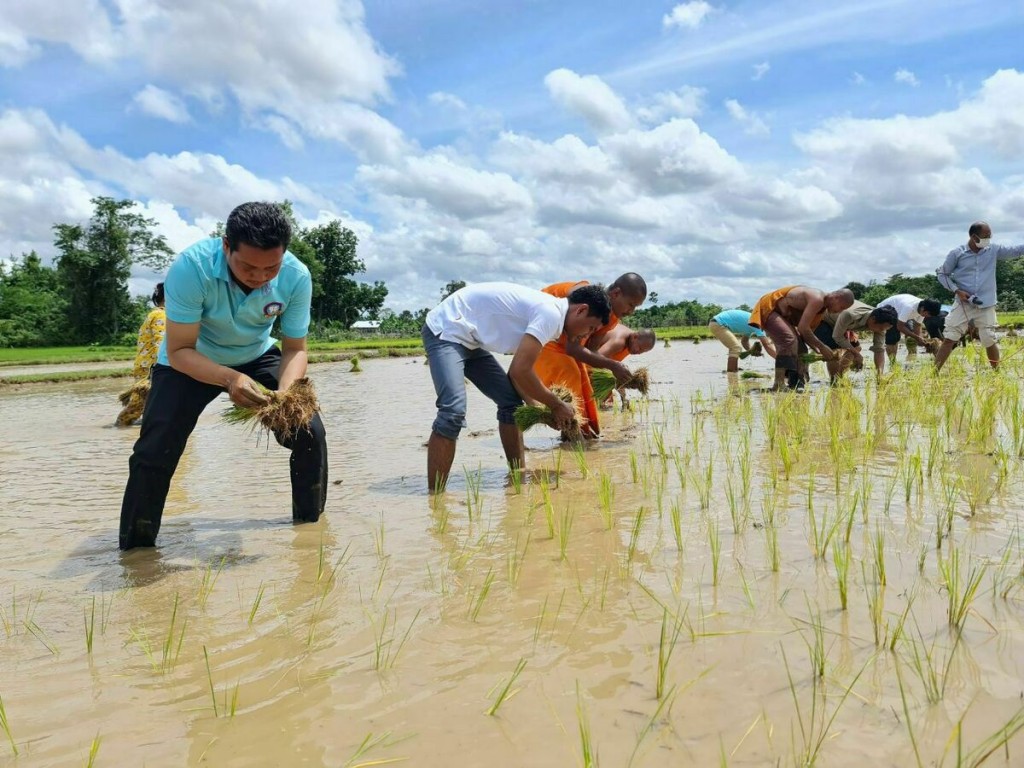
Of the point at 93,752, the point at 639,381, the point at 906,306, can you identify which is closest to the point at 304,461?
the point at 93,752

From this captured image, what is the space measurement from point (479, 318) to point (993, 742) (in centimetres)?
323

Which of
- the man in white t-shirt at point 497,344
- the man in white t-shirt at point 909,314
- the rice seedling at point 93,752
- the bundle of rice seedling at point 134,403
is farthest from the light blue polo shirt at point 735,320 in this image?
the rice seedling at point 93,752

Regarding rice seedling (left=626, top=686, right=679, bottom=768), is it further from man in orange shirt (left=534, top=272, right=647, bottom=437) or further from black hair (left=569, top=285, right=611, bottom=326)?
man in orange shirt (left=534, top=272, right=647, bottom=437)

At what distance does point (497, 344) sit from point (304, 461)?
1.37 meters

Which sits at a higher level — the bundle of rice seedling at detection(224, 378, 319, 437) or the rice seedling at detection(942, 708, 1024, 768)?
the bundle of rice seedling at detection(224, 378, 319, 437)

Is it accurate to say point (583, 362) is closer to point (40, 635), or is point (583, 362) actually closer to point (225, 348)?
point (225, 348)

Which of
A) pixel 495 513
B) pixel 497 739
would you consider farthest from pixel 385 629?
pixel 495 513

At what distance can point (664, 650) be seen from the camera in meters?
1.94

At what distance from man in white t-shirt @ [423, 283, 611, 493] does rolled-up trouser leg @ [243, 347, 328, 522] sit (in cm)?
73

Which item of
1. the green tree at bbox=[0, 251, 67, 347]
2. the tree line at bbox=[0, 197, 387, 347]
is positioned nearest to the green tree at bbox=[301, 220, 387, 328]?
the tree line at bbox=[0, 197, 387, 347]

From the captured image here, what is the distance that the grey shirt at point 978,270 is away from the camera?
7781 millimetres

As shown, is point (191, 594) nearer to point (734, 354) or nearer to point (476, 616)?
point (476, 616)

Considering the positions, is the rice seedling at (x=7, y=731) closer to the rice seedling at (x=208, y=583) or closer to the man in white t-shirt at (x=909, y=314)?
the rice seedling at (x=208, y=583)

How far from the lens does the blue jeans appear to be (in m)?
4.04
